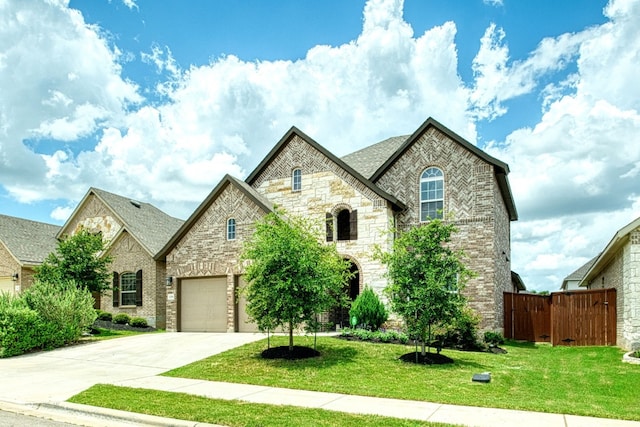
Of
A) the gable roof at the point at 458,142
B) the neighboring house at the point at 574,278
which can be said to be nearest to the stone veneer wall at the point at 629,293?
the gable roof at the point at 458,142

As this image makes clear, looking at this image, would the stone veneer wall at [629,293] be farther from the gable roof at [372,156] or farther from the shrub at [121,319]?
the shrub at [121,319]

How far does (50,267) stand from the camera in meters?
23.1

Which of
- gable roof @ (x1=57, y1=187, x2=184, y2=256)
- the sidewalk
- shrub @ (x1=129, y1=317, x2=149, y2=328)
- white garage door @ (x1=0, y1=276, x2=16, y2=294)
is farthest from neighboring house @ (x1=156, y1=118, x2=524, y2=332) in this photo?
the sidewalk

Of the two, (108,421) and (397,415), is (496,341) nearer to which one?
(397,415)

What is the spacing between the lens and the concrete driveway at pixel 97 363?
1096 cm

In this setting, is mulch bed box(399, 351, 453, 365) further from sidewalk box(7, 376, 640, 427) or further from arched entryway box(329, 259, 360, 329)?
arched entryway box(329, 259, 360, 329)

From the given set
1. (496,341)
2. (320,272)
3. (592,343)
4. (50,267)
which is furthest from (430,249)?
(50,267)

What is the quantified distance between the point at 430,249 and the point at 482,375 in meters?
3.76

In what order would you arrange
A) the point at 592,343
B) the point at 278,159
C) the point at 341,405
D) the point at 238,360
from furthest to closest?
the point at 278,159, the point at 592,343, the point at 238,360, the point at 341,405

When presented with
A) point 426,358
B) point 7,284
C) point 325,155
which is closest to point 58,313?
point 325,155

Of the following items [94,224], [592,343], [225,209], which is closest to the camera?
[592,343]

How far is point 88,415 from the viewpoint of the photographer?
29.6 ft

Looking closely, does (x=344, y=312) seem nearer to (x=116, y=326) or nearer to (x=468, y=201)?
(x=468, y=201)

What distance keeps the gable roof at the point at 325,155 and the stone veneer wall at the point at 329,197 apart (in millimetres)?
166
